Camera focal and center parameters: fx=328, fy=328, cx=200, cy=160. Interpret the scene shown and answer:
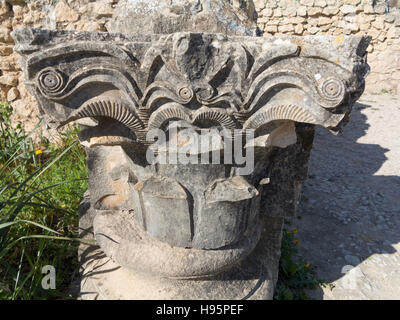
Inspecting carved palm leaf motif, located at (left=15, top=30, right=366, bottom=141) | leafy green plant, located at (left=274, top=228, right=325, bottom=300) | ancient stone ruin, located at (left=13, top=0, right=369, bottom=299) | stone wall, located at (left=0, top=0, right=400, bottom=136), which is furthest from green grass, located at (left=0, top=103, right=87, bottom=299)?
stone wall, located at (left=0, top=0, right=400, bottom=136)

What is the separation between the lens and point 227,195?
1410 mm

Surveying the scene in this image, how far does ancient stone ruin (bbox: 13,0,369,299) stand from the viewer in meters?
1.08

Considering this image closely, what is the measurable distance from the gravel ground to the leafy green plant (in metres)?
0.06

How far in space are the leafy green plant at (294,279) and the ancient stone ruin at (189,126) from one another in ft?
0.91

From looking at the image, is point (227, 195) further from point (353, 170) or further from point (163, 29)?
point (353, 170)

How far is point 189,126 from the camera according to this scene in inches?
49.1

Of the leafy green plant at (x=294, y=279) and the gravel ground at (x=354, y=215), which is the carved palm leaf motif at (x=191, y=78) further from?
the gravel ground at (x=354, y=215)

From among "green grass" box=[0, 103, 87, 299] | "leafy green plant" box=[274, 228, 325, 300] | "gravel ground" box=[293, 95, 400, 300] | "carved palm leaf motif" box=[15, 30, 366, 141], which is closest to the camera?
"carved palm leaf motif" box=[15, 30, 366, 141]

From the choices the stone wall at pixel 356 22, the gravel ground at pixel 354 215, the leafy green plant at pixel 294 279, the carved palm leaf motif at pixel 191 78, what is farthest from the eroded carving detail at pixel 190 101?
the stone wall at pixel 356 22

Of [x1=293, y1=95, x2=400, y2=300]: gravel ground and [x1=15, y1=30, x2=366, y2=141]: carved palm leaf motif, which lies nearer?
[x1=15, y1=30, x2=366, y2=141]: carved palm leaf motif

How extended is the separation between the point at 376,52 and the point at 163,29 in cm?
679

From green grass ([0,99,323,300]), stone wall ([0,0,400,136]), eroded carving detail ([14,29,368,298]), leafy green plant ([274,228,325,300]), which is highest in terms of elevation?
stone wall ([0,0,400,136])

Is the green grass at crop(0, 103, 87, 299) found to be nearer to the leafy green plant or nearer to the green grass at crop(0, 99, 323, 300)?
the green grass at crop(0, 99, 323, 300)

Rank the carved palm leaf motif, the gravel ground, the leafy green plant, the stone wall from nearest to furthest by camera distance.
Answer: the carved palm leaf motif < the leafy green plant < the gravel ground < the stone wall
